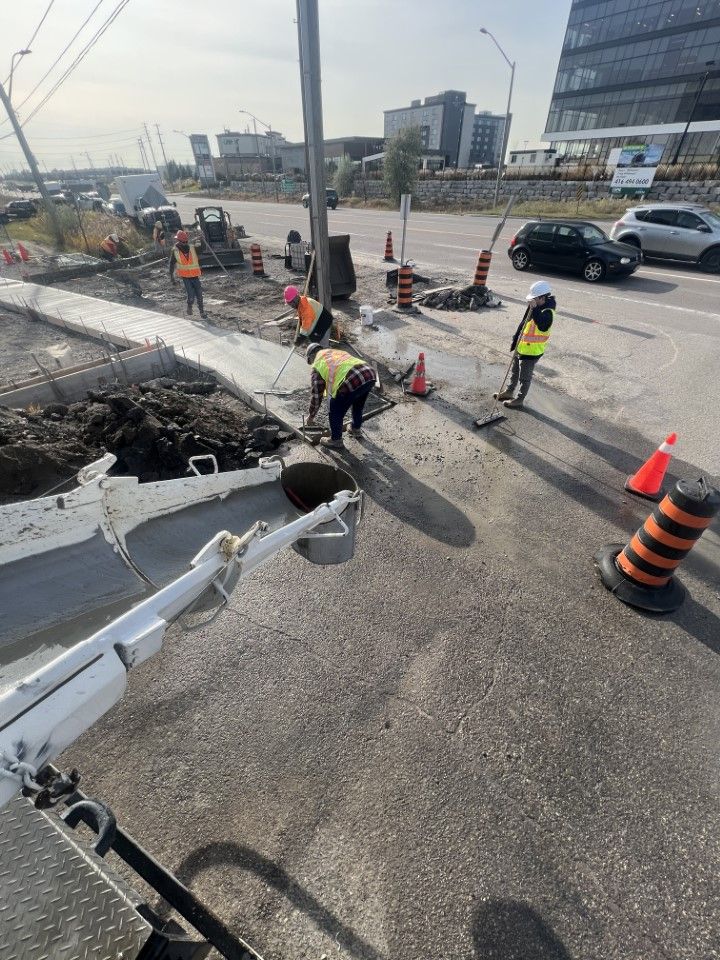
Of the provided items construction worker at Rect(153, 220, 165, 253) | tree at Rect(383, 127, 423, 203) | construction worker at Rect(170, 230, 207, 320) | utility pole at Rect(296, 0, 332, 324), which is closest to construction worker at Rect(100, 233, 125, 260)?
construction worker at Rect(153, 220, 165, 253)

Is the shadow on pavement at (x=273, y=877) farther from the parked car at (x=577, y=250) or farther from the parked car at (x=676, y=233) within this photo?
the parked car at (x=676, y=233)

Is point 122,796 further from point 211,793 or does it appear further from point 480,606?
point 480,606

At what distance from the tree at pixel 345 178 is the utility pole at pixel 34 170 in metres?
27.8

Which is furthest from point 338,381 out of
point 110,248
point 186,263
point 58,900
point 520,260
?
point 110,248

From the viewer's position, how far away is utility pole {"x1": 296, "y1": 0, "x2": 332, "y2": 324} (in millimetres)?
6738

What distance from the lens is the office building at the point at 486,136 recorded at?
88.9 metres

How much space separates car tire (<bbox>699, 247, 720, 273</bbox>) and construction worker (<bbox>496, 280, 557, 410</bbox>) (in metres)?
11.4

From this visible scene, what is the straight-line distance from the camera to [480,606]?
12.4ft

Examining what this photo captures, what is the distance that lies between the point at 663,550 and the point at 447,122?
301ft

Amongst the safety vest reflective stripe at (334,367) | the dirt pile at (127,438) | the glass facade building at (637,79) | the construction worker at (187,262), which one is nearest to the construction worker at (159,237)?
the construction worker at (187,262)

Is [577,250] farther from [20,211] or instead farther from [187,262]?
[20,211]

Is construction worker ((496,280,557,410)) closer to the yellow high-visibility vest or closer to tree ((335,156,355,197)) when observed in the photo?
the yellow high-visibility vest

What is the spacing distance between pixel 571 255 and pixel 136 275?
14273mm

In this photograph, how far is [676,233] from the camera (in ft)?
45.6
